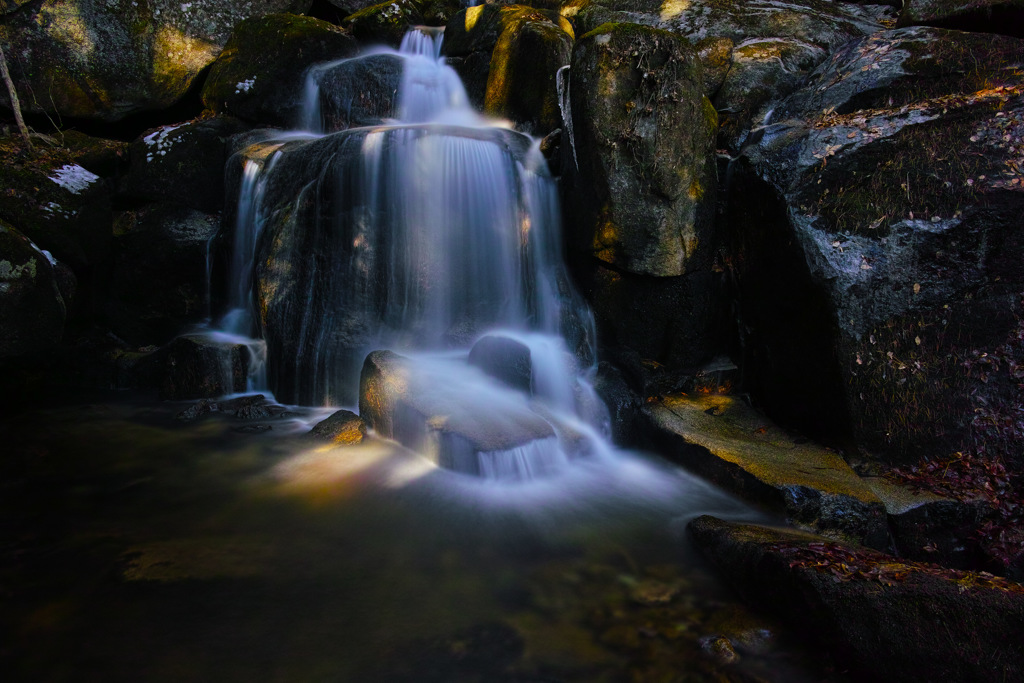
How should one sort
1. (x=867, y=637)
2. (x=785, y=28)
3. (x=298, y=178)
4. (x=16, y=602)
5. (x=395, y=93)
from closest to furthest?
(x=867, y=637)
(x=16, y=602)
(x=298, y=178)
(x=785, y=28)
(x=395, y=93)

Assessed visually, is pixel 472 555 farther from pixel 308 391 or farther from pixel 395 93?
pixel 395 93

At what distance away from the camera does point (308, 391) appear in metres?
7.19

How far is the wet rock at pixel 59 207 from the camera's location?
7.59 meters

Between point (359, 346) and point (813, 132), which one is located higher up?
point (813, 132)

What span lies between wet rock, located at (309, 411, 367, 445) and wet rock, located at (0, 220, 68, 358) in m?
3.42

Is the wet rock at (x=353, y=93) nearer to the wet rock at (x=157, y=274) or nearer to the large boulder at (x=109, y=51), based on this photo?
the large boulder at (x=109, y=51)

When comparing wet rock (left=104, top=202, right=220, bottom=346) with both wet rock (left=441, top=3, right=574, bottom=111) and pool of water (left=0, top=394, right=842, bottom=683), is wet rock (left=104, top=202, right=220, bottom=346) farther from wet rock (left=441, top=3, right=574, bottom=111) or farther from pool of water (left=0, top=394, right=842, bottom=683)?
wet rock (left=441, top=3, right=574, bottom=111)

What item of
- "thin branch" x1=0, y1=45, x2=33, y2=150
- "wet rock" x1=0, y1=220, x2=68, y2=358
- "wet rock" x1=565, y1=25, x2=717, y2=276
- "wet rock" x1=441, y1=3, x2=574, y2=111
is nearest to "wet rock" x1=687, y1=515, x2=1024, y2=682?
"wet rock" x1=565, y1=25, x2=717, y2=276

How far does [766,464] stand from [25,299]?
8.08 meters

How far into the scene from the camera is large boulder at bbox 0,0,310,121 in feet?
33.1

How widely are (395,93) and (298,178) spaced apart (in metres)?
3.84

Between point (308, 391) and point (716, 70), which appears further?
point (716, 70)

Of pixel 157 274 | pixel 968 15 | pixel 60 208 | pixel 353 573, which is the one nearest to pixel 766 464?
pixel 353 573

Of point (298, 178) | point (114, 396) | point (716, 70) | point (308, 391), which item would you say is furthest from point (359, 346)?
point (716, 70)
